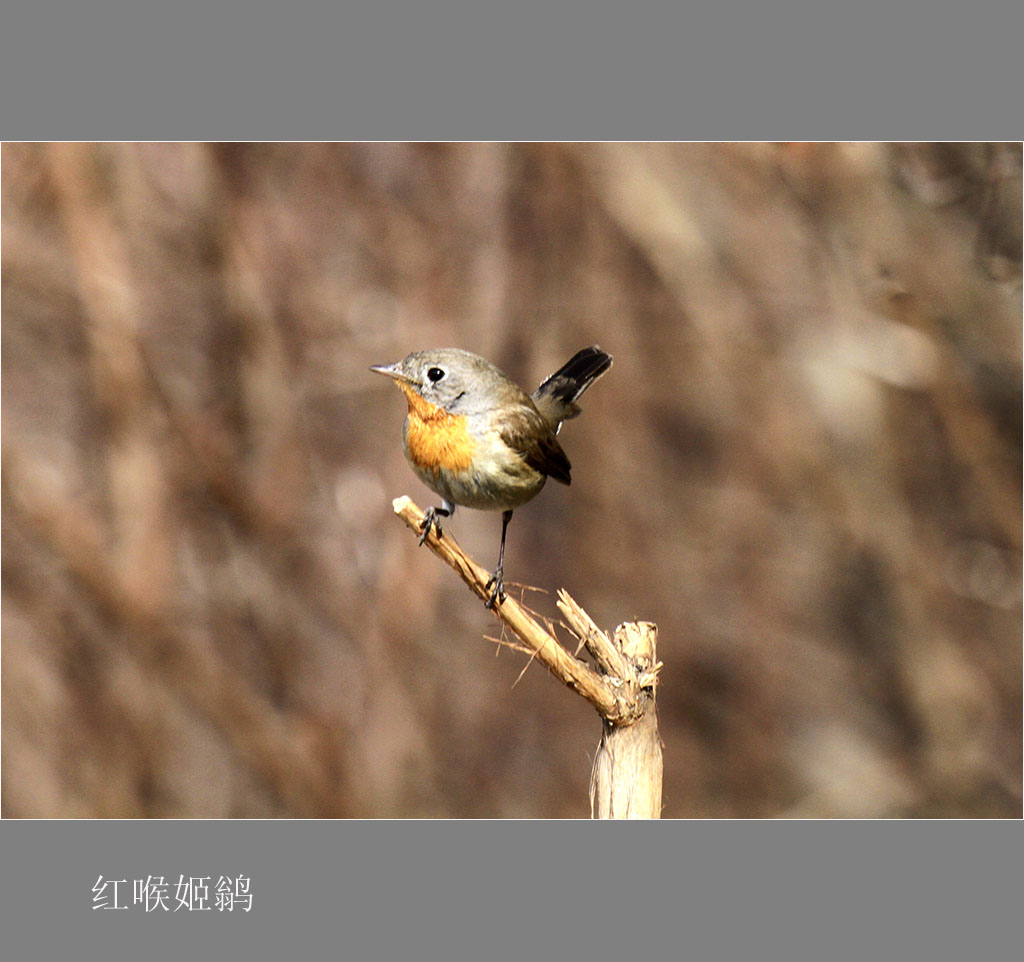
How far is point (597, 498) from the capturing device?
18.2 feet

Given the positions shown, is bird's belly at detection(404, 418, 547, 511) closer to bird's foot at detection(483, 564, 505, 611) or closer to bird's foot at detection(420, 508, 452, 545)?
bird's foot at detection(420, 508, 452, 545)

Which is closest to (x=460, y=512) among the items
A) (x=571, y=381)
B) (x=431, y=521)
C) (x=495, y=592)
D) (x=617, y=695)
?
(x=571, y=381)

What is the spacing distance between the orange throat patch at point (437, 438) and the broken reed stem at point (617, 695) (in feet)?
1.80

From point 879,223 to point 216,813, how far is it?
4839 mm

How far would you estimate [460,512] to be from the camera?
18.6 feet

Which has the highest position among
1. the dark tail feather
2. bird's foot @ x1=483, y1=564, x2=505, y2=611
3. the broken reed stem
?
the dark tail feather

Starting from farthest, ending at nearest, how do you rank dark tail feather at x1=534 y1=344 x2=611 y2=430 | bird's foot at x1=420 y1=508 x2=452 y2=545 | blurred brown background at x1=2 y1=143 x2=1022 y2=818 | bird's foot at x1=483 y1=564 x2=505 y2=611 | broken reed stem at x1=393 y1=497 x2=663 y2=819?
blurred brown background at x1=2 y1=143 x2=1022 y2=818, dark tail feather at x1=534 y1=344 x2=611 y2=430, bird's foot at x1=420 y1=508 x2=452 y2=545, bird's foot at x1=483 y1=564 x2=505 y2=611, broken reed stem at x1=393 y1=497 x2=663 y2=819

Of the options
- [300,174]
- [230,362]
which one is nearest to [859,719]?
[230,362]

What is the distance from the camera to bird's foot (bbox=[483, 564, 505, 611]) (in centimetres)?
304

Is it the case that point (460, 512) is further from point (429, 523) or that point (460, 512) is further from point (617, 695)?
point (617, 695)

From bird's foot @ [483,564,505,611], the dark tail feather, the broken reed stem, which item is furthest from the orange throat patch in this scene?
the dark tail feather

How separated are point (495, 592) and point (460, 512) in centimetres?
262

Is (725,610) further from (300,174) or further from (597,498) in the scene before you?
(300,174)

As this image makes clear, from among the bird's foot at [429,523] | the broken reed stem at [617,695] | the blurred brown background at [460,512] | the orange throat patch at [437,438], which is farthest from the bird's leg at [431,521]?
the blurred brown background at [460,512]
